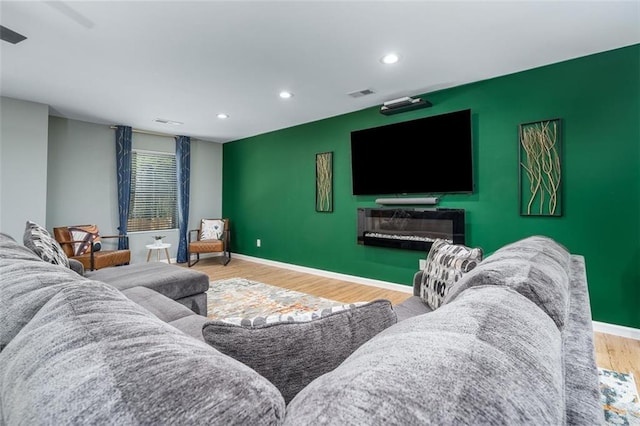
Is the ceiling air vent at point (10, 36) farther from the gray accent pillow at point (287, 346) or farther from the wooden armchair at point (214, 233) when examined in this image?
the wooden armchair at point (214, 233)

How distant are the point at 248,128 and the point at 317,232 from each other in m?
2.19

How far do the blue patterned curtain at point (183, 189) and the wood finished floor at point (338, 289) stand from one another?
1.48 ft

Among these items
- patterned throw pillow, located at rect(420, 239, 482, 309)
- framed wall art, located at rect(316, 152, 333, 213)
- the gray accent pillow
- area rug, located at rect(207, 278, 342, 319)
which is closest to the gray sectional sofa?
the gray accent pillow

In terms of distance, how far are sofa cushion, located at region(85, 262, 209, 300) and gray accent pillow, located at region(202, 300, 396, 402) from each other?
77.1 inches

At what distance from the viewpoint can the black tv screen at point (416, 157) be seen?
10.8 ft

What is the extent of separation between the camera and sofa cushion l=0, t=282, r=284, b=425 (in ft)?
1.14

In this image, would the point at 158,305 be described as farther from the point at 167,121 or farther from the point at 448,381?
the point at 167,121

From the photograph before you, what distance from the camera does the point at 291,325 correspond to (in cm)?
72

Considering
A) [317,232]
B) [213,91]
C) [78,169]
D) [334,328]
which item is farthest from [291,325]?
[78,169]

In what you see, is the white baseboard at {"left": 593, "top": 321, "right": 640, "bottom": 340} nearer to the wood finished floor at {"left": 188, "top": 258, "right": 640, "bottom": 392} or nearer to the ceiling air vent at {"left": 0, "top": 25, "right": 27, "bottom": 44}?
the wood finished floor at {"left": 188, "top": 258, "right": 640, "bottom": 392}

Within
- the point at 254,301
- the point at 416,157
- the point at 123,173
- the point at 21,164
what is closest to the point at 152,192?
the point at 123,173

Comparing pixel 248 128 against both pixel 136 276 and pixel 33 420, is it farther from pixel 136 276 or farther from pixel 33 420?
pixel 33 420

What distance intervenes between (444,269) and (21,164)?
191 inches

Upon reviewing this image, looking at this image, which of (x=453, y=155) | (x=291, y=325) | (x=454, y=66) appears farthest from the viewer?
(x=453, y=155)
